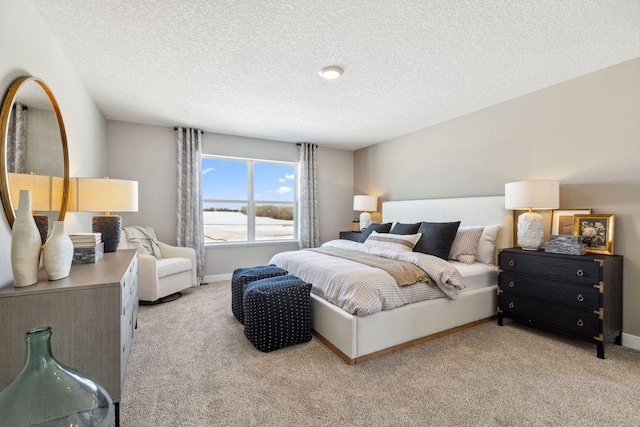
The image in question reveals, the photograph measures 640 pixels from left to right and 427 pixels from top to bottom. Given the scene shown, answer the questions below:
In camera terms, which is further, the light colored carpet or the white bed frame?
the white bed frame

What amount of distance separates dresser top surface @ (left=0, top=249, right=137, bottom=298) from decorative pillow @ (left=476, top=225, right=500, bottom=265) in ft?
10.9

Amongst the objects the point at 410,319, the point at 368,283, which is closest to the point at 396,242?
the point at 410,319

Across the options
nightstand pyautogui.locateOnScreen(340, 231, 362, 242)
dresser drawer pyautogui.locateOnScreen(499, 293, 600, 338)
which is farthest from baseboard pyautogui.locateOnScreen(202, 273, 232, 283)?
dresser drawer pyautogui.locateOnScreen(499, 293, 600, 338)

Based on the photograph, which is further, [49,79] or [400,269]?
[400,269]

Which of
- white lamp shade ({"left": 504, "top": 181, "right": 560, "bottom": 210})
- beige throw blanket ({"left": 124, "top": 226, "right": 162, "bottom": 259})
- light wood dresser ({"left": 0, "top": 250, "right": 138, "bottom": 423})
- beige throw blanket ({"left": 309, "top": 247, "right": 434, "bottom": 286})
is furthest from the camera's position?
beige throw blanket ({"left": 124, "top": 226, "right": 162, "bottom": 259})

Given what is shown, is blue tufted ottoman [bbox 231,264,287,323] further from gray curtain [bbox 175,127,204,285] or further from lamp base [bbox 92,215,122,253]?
gray curtain [bbox 175,127,204,285]

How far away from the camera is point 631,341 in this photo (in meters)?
2.41

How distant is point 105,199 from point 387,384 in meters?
2.48

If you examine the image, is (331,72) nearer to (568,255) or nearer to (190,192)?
(568,255)

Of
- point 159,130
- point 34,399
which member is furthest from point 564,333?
point 159,130

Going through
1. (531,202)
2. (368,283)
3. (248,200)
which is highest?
(248,200)

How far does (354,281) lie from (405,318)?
546 mm

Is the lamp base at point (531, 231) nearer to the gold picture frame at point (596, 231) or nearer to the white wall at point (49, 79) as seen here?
the gold picture frame at point (596, 231)

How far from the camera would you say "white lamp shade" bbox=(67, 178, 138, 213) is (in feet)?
7.16
